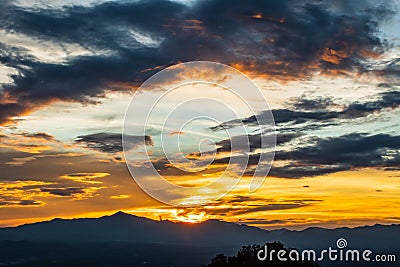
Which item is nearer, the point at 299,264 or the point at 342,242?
the point at 299,264

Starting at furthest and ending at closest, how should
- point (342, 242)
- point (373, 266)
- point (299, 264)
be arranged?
point (373, 266), point (342, 242), point (299, 264)

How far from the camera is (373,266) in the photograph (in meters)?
196

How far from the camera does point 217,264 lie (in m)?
70.8

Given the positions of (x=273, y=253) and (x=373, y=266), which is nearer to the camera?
(x=273, y=253)

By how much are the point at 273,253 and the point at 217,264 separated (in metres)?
7.52

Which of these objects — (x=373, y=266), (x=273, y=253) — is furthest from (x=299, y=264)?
(x=373, y=266)

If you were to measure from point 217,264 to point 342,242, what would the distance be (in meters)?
17.6

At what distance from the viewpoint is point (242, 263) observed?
6975cm

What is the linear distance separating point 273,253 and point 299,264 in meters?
3.83

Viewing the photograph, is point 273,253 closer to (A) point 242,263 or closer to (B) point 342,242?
(A) point 242,263

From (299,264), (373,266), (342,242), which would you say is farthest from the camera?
(373,266)

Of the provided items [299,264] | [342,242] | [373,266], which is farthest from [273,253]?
[373,266]

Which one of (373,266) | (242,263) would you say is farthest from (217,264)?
(373,266)

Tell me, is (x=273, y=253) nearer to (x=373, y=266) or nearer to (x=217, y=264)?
(x=217, y=264)
